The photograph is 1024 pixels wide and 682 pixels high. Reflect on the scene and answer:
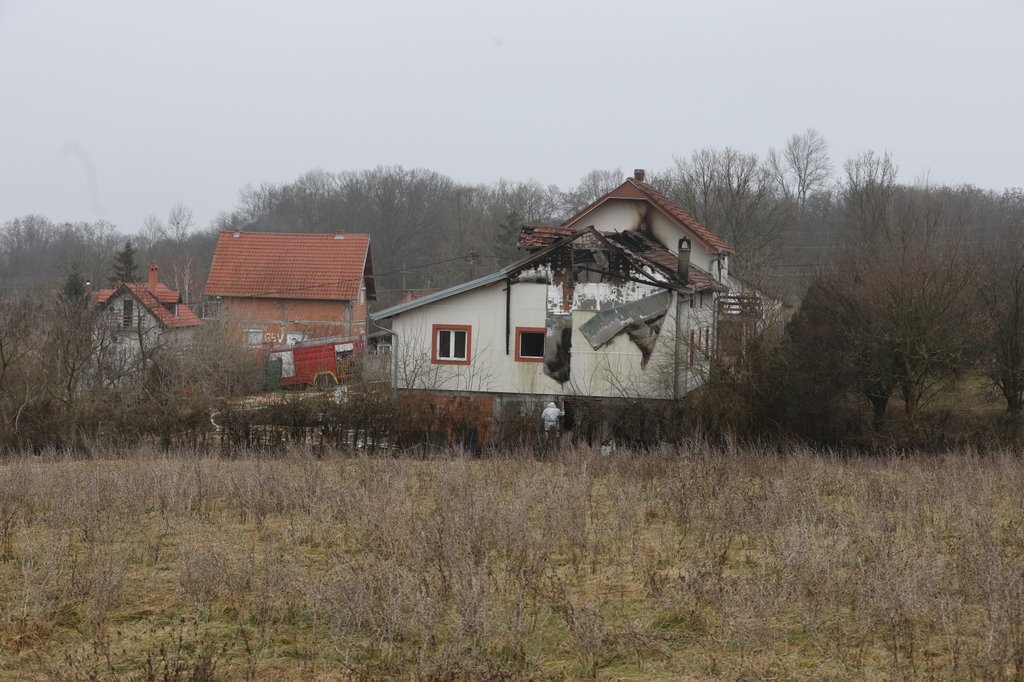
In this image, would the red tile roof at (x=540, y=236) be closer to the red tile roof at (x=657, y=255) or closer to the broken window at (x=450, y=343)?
the red tile roof at (x=657, y=255)

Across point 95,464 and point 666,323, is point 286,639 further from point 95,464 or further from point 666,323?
point 666,323

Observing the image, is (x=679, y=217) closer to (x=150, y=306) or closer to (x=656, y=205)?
(x=656, y=205)

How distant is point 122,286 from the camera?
44.6 m

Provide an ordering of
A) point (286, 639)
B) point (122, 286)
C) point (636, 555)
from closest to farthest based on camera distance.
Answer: point (286, 639) < point (636, 555) < point (122, 286)

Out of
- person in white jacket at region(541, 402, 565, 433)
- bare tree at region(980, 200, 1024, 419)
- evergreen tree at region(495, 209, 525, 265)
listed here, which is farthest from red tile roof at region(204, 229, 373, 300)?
bare tree at region(980, 200, 1024, 419)

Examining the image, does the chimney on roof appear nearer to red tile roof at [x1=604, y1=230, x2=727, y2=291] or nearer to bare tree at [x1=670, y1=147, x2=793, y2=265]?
red tile roof at [x1=604, y1=230, x2=727, y2=291]

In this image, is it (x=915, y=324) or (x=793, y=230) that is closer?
(x=915, y=324)

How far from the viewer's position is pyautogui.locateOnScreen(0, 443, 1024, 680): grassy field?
544cm

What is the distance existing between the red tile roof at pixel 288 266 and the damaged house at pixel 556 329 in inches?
907

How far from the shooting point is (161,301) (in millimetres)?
46219

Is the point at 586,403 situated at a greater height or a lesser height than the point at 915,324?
lesser

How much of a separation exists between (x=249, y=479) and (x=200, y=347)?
27.6 metres

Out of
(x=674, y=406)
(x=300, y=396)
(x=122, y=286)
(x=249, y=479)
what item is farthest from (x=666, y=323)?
(x=122, y=286)

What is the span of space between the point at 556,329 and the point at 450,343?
315 cm
